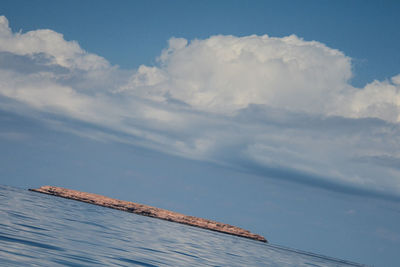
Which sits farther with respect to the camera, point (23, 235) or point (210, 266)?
point (210, 266)

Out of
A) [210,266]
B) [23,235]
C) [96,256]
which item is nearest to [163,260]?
[210,266]

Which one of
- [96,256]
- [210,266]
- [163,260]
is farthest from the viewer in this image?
[210,266]

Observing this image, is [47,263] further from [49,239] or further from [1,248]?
[49,239]

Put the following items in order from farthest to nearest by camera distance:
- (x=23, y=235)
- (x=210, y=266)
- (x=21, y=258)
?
1. (x=210, y=266)
2. (x=23, y=235)
3. (x=21, y=258)

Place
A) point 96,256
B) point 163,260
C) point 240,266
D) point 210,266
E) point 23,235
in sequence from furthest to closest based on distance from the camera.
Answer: point 240,266 → point 210,266 → point 163,260 → point 23,235 → point 96,256

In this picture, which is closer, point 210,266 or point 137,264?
point 137,264

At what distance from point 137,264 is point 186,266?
14.3 feet

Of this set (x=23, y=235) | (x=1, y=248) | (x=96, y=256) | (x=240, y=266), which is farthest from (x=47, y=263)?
(x=240, y=266)

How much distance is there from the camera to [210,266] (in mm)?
28500

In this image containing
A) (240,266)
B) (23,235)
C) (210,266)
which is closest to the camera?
(23,235)

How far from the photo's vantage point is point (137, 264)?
22234 mm

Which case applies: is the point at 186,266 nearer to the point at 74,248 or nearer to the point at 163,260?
the point at 163,260

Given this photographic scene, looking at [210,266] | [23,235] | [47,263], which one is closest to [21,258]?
[47,263]

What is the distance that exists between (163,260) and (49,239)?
7.24 m
